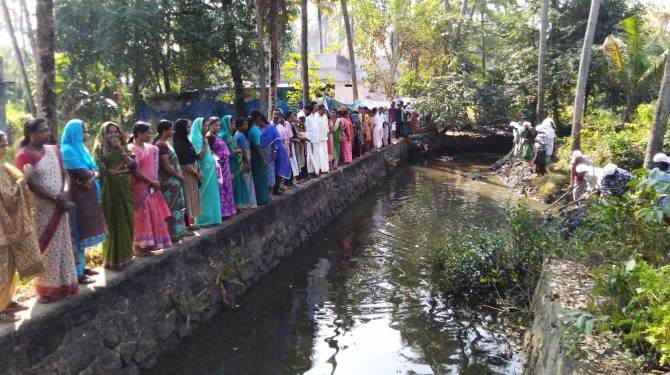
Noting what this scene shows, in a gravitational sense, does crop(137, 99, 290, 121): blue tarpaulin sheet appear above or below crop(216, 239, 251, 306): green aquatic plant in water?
above

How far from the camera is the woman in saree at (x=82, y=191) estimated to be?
13.8ft

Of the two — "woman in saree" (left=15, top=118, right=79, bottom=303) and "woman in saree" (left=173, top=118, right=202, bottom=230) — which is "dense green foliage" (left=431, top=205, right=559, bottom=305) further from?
"woman in saree" (left=15, top=118, right=79, bottom=303)

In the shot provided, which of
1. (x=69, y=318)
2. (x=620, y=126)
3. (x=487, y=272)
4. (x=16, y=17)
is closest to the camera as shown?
(x=69, y=318)

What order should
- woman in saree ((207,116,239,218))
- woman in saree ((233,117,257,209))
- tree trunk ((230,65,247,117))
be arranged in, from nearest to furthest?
1. woman in saree ((207,116,239,218))
2. woman in saree ((233,117,257,209))
3. tree trunk ((230,65,247,117))

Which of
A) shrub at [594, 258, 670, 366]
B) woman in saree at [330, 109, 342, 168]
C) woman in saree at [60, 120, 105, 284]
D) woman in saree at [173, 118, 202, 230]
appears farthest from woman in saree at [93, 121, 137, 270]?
woman in saree at [330, 109, 342, 168]

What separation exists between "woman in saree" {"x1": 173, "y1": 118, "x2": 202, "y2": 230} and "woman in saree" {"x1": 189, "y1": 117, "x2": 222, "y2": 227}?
8 centimetres

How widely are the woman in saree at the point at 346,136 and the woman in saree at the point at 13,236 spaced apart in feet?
31.8

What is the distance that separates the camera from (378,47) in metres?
25.5

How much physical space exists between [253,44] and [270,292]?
12011 mm

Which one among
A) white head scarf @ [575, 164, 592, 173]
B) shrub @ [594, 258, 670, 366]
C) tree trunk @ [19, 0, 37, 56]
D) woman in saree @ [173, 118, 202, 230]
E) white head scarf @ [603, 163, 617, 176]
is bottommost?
shrub @ [594, 258, 670, 366]

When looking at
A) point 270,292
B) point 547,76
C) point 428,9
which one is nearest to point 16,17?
point 428,9

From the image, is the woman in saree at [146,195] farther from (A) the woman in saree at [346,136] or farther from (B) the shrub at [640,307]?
(A) the woman in saree at [346,136]

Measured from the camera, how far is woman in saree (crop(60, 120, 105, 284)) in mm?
4211

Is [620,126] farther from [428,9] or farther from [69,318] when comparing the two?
[69,318]
